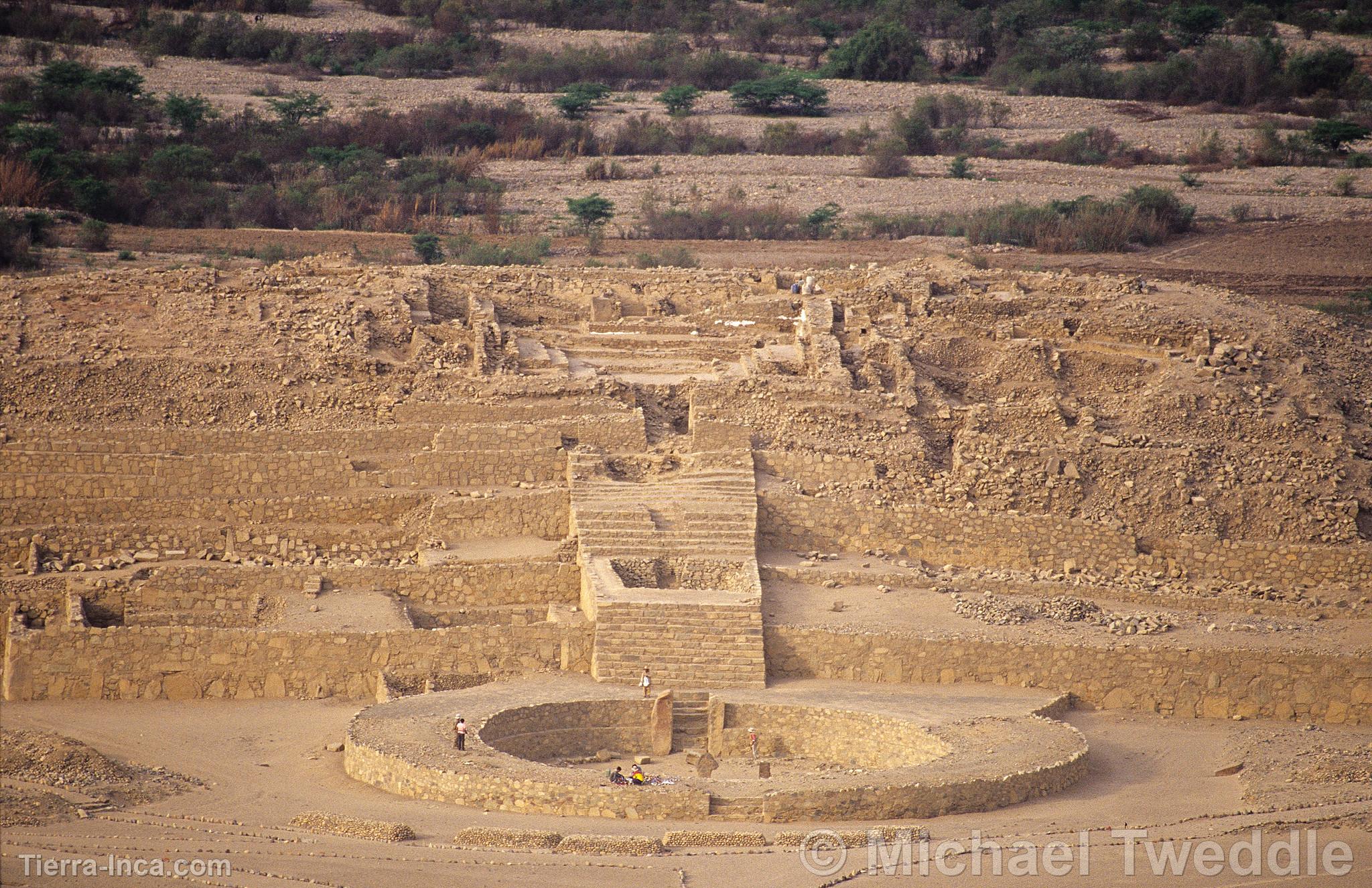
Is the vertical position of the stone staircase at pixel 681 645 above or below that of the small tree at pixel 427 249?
below

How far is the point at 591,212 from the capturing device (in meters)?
47.3

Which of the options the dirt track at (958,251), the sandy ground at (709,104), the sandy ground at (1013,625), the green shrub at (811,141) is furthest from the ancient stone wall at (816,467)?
the sandy ground at (709,104)

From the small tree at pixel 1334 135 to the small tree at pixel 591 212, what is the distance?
19.4m

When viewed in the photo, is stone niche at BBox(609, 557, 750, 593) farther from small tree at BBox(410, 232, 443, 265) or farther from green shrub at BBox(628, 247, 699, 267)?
small tree at BBox(410, 232, 443, 265)

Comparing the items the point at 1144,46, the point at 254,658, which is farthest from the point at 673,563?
the point at 1144,46

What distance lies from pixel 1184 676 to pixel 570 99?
1442 inches

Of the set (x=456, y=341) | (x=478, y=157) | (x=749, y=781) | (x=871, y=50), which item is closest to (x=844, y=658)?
(x=749, y=781)

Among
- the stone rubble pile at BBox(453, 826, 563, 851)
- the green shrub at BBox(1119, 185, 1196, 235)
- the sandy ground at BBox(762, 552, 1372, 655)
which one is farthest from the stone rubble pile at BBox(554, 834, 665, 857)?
the green shrub at BBox(1119, 185, 1196, 235)

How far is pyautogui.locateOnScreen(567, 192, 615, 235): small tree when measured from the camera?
155 feet

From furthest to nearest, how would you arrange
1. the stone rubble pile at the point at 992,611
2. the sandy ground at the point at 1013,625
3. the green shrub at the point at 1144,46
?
the green shrub at the point at 1144,46 < the stone rubble pile at the point at 992,611 < the sandy ground at the point at 1013,625

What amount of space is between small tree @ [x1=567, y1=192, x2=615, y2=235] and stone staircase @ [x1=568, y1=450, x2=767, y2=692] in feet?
55.7

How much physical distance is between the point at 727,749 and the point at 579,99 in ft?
124

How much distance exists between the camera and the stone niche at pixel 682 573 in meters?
28.2

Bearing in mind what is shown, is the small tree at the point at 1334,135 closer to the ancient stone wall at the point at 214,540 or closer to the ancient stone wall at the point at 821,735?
the ancient stone wall at the point at 214,540
